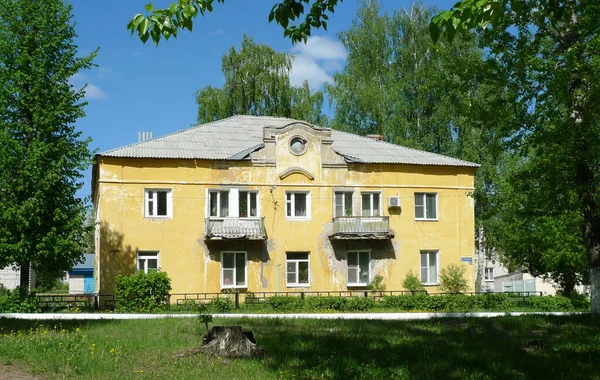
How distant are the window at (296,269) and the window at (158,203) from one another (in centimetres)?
628

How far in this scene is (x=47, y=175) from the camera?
26.5 meters

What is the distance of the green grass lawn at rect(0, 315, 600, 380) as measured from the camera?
1099cm

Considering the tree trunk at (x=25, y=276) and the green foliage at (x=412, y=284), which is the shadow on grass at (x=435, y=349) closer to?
the tree trunk at (x=25, y=276)

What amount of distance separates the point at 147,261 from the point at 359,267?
1032 cm

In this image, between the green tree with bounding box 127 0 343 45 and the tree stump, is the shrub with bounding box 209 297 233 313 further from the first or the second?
the green tree with bounding box 127 0 343 45

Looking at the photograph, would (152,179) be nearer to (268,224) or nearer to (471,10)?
(268,224)

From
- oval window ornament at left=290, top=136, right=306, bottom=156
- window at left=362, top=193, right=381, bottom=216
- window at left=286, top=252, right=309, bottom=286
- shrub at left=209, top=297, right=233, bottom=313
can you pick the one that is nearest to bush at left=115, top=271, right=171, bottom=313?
shrub at left=209, top=297, right=233, bottom=313

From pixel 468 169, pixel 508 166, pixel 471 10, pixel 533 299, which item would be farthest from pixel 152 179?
pixel 471 10

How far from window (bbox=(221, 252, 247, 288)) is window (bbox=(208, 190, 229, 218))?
193 cm

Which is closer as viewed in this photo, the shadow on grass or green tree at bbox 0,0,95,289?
the shadow on grass

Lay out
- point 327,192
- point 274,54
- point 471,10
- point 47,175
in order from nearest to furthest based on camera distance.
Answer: point 471,10, point 47,175, point 327,192, point 274,54

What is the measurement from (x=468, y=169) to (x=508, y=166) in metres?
7.73

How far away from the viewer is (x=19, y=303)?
88.4 ft

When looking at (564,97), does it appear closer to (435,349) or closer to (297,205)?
(435,349)
